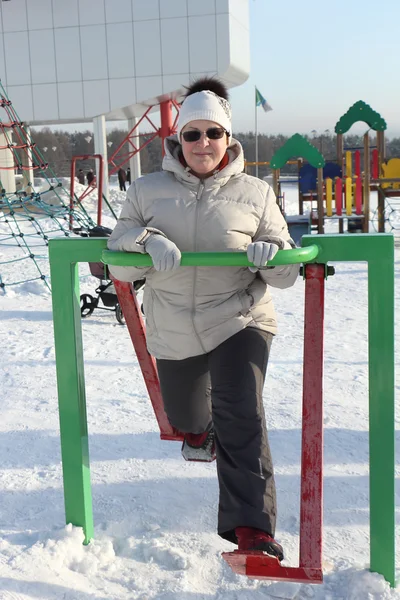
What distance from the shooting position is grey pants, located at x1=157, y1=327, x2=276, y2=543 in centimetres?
205

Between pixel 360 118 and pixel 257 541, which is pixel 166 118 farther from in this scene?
pixel 257 541

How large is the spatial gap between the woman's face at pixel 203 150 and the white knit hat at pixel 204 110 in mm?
20

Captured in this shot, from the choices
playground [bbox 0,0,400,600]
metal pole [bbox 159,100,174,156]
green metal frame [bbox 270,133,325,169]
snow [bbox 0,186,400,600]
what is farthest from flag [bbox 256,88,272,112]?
snow [bbox 0,186,400,600]

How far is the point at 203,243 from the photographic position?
2215 mm

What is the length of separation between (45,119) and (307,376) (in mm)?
18411

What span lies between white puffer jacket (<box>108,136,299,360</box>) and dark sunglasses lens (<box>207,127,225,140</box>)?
0.30 ft

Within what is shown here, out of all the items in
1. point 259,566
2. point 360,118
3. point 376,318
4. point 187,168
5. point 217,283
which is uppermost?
point 360,118

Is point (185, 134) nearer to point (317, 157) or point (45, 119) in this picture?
point (317, 157)

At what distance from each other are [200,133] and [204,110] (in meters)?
0.08

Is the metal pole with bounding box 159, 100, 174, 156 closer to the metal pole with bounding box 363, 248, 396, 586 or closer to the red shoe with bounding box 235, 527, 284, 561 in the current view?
the metal pole with bounding box 363, 248, 396, 586

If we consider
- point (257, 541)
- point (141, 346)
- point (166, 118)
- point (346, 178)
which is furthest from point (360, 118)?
point (257, 541)

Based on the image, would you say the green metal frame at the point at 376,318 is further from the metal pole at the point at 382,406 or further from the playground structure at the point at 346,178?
the playground structure at the point at 346,178

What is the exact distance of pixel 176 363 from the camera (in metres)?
2.38

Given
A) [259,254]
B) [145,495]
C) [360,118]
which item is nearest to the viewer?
[259,254]
